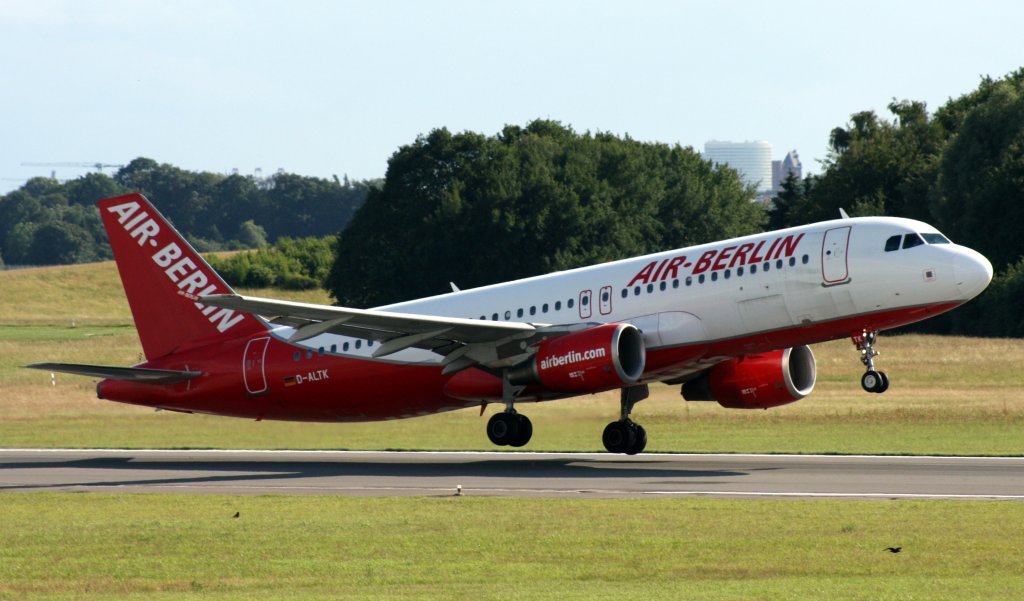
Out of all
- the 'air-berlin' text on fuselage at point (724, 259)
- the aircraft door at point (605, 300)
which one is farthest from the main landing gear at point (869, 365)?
the aircraft door at point (605, 300)

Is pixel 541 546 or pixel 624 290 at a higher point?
pixel 624 290

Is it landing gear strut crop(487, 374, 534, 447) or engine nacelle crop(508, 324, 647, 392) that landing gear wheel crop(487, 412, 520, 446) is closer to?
landing gear strut crop(487, 374, 534, 447)

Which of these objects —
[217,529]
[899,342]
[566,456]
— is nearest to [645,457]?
[566,456]

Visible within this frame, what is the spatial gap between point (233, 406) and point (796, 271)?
14.7m

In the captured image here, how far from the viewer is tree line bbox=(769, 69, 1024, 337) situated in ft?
287

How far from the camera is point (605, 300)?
110ft

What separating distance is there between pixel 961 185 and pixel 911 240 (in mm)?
66276

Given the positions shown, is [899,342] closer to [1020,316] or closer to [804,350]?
[1020,316]

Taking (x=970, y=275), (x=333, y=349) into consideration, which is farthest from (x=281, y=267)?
(x=970, y=275)

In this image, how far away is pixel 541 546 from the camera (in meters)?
19.9

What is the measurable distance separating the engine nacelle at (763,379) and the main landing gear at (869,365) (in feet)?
7.16

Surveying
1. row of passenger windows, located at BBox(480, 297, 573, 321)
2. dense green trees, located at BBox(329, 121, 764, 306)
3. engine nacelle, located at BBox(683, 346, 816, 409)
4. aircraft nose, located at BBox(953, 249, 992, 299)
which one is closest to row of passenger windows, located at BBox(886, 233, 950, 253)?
aircraft nose, located at BBox(953, 249, 992, 299)

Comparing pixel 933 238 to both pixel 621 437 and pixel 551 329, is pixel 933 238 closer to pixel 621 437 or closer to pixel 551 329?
pixel 551 329

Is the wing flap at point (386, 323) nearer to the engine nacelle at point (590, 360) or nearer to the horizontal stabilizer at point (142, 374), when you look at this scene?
the engine nacelle at point (590, 360)
